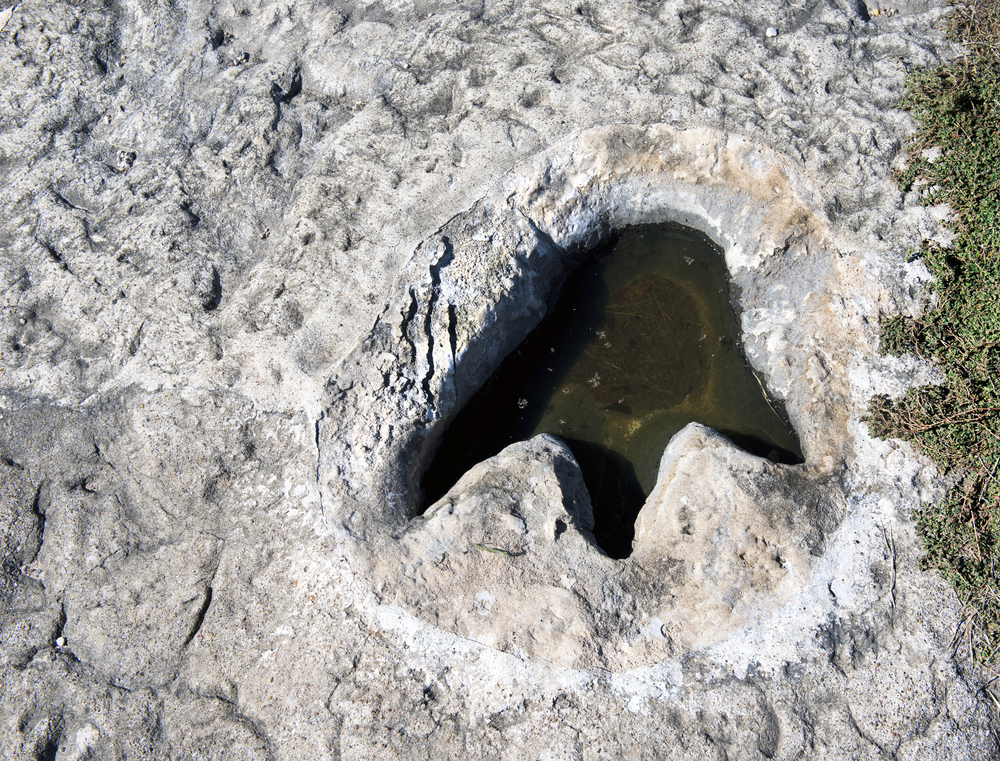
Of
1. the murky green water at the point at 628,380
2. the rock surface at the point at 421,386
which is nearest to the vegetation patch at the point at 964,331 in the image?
the rock surface at the point at 421,386

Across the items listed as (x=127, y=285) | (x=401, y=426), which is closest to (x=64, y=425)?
(x=127, y=285)

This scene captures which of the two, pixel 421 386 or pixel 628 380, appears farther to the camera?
pixel 628 380

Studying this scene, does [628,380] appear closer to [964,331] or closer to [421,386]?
[421,386]

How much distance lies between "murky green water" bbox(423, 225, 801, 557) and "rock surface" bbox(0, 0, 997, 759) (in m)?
0.20

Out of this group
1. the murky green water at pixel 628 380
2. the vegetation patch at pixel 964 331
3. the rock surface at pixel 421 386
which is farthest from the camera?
the murky green water at pixel 628 380

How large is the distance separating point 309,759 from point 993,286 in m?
4.40

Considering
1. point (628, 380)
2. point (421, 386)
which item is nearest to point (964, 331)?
point (628, 380)

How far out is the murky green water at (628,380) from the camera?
161 inches

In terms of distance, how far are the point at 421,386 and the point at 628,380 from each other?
140 cm

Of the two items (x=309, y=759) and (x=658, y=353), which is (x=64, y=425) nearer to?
(x=309, y=759)

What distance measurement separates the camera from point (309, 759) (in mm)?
3133

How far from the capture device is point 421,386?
3742 millimetres

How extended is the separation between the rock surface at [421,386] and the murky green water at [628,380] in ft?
0.65

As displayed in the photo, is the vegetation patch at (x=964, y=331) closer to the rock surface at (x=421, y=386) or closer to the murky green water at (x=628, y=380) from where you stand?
the rock surface at (x=421, y=386)
